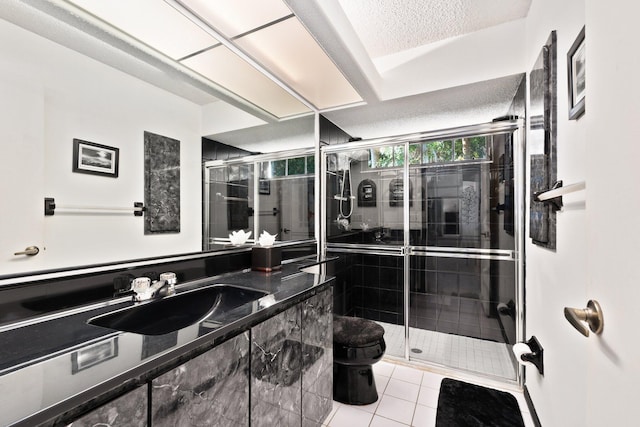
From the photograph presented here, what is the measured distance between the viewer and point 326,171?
2.79 meters

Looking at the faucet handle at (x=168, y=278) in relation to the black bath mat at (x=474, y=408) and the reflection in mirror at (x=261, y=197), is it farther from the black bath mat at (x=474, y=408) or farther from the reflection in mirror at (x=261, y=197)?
the black bath mat at (x=474, y=408)

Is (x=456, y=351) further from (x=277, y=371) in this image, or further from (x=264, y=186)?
(x=264, y=186)

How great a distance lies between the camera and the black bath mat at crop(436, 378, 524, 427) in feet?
4.54

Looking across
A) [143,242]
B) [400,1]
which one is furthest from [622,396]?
[400,1]

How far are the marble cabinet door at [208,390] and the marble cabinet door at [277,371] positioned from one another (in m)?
0.05

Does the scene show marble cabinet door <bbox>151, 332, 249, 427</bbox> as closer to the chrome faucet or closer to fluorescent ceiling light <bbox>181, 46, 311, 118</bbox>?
the chrome faucet

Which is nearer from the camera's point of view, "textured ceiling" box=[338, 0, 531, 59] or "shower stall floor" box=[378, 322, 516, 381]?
"textured ceiling" box=[338, 0, 531, 59]

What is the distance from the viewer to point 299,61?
189cm

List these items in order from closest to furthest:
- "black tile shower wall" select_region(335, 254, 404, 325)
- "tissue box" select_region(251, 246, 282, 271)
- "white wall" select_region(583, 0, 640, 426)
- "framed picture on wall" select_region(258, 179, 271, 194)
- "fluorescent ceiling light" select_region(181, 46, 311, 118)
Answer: "white wall" select_region(583, 0, 640, 426) < "fluorescent ceiling light" select_region(181, 46, 311, 118) < "tissue box" select_region(251, 246, 282, 271) < "framed picture on wall" select_region(258, 179, 271, 194) < "black tile shower wall" select_region(335, 254, 404, 325)

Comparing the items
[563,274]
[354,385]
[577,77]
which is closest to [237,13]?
[577,77]

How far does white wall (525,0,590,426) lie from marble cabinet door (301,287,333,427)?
110 cm

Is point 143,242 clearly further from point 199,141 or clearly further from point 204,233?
point 199,141

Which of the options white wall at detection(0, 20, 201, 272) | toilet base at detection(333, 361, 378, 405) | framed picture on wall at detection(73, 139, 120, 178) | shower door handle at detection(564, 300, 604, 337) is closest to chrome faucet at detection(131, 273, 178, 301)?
white wall at detection(0, 20, 201, 272)

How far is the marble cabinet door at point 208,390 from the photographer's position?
0.71 m
